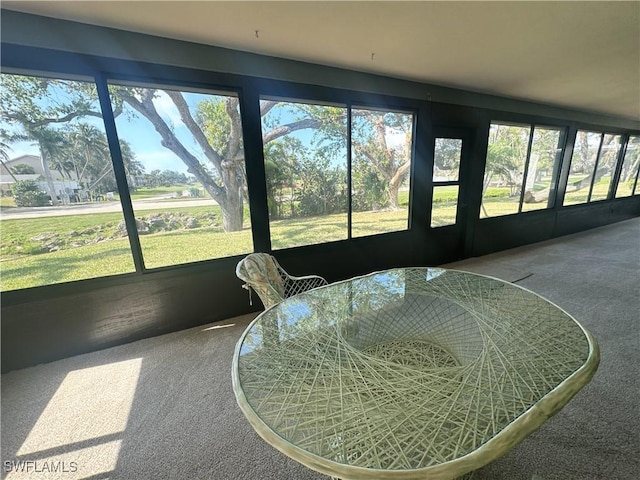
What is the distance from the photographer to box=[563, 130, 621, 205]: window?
5.04m

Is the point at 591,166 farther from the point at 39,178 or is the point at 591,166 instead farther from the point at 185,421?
the point at 39,178

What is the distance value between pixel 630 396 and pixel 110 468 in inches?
116

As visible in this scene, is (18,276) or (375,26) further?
(18,276)

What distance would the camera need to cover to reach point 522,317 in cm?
130

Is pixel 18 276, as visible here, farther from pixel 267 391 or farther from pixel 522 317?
pixel 522 317

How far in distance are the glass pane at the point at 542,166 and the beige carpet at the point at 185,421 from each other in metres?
2.79

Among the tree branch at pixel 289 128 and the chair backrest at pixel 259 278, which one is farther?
the tree branch at pixel 289 128

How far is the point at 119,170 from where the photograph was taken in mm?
2025

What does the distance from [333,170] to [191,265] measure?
6.16ft

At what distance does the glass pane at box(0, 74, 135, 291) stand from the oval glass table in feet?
6.07

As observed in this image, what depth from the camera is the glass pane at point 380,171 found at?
3.19 meters

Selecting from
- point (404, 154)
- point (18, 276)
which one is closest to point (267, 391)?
point (18, 276)

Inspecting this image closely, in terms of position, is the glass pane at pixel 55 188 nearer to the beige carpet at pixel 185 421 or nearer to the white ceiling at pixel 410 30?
the white ceiling at pixel 410 30

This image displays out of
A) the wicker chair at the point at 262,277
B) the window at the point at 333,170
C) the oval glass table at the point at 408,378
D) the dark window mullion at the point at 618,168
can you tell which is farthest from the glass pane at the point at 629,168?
the wicker chair at the point at 262,277
